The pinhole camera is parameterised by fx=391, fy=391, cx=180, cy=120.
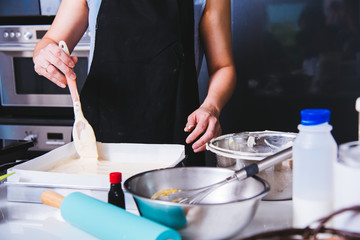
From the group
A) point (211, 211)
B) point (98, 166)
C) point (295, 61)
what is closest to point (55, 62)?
point (98, 166)

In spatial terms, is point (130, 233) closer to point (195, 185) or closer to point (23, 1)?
point (195, 185)

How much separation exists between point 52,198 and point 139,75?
71cm

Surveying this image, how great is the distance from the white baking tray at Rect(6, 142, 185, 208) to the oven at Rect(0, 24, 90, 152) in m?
0.96

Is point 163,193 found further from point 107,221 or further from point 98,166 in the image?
point 98,166

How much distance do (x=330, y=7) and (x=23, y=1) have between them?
5.69 ft

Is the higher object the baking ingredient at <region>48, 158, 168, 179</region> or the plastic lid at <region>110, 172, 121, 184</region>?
the plastic lid at <region>110, 172, 121, 184</region>

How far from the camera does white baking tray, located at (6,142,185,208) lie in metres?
0.85

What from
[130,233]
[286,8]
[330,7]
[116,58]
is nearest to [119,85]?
[116,58]

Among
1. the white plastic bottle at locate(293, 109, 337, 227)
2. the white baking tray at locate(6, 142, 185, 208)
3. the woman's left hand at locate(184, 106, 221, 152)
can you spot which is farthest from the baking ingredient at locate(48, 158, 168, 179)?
the white plastic bottle at locate(293, 109, 337, 227)

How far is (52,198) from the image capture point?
2.71 feet

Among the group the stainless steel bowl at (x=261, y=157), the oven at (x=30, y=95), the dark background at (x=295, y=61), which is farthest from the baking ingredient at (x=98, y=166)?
the dark background at (x=295, y=61)

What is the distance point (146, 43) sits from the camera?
1445 mm

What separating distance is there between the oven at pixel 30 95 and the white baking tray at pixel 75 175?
0.96 metres

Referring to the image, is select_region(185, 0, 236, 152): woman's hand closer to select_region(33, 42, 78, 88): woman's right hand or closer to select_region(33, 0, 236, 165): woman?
select_region(33, 0, 236, 165): woman
